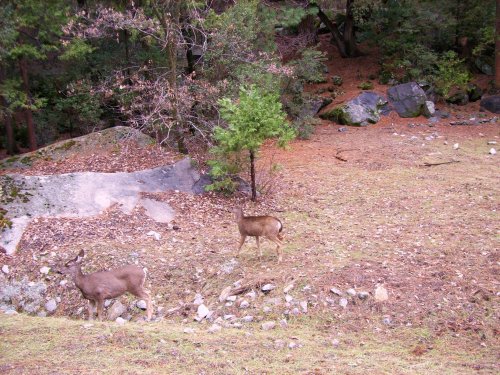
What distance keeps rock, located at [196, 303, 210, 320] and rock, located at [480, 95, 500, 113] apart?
14996 millimetres

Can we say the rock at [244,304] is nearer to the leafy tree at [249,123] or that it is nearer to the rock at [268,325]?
the rock at [268,325]

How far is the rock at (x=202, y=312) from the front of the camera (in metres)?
7.22

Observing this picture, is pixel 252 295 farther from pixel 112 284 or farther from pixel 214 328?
pixel 112 284

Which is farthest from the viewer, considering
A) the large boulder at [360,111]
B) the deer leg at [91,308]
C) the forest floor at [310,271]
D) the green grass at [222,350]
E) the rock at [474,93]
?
the rock at [474,93]

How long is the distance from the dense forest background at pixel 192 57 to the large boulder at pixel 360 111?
1504mm

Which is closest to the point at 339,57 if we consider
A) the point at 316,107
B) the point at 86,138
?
the point at 316,107

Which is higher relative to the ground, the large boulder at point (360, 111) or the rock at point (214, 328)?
the large boulder at point (360, 111)

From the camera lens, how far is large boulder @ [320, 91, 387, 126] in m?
18.6

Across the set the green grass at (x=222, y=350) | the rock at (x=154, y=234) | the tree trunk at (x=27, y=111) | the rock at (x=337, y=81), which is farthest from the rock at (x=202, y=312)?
the rock at (x=337, y=81)

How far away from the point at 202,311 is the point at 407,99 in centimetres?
1394

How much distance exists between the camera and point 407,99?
19.1m

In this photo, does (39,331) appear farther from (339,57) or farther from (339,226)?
(339,57)

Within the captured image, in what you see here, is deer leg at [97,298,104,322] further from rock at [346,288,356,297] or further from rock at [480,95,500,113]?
rock at [480,95,500,113]

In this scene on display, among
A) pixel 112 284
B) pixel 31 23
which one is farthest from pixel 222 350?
pixel 31 23
